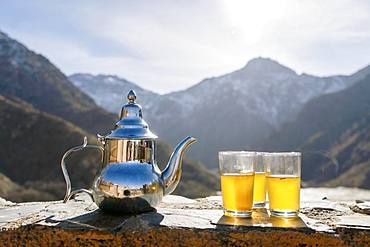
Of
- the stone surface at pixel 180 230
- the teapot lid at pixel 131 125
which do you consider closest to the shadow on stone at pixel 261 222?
the stone surface at pixel 180 230

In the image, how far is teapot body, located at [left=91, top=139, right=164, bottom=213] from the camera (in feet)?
4.67

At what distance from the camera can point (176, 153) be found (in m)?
1.67

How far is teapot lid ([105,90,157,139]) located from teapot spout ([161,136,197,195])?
15cm

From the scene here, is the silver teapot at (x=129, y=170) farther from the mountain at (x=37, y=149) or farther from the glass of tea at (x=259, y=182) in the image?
the mountain at (x=37, y=149)

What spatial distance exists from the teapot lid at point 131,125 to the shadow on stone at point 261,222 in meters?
0.39

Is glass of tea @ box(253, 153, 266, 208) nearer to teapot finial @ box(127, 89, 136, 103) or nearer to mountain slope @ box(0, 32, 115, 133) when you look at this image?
teapot finial @ box(127, 89, 136, 103)

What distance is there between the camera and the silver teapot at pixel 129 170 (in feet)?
4.68

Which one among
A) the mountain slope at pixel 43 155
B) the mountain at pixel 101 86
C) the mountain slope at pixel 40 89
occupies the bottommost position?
the mountain slope at pixel 43 155

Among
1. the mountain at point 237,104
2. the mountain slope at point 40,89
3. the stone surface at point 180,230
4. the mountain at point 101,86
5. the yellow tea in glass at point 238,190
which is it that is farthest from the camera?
the mountain at point 101,86

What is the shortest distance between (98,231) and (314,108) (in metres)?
82.1

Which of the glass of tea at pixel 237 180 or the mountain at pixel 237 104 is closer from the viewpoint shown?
the glass of tea at pixel 237 180

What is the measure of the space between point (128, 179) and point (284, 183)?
1.67 feet

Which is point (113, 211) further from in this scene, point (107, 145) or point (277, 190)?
point (277, 190)

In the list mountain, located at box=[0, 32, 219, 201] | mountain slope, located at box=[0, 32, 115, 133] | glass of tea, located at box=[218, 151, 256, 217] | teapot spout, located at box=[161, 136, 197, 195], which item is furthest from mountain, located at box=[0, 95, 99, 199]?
glass of tea, located at box=[218, 151, 256, 217]
